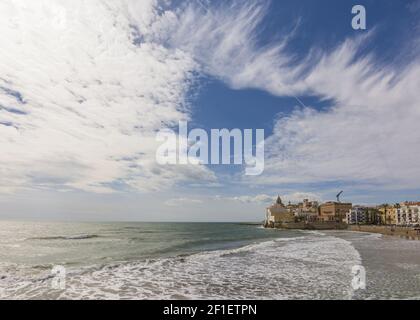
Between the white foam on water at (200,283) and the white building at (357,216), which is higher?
the white foam on water at (200,283)

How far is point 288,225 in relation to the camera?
10375 cm

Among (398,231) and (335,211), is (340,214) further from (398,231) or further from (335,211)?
(398,231)

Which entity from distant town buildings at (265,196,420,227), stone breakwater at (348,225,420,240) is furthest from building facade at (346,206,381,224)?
stone breakwater at (348,225,420,240)

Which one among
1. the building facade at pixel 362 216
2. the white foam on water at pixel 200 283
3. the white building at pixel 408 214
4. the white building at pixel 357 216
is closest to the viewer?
the white foam on water at pixel 200 283

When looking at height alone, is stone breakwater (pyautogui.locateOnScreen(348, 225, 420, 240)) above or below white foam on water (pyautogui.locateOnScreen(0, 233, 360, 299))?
below

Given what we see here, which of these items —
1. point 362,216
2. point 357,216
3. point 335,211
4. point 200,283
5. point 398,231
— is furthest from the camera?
point 335,211

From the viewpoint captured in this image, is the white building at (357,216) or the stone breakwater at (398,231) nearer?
the stone breakwater at (398,231)

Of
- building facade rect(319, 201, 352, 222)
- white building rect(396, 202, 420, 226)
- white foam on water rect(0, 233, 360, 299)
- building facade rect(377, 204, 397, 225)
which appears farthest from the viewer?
building facade rect(319, 201, 352, 222)

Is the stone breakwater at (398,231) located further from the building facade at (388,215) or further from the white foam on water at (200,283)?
the white foam on water at (200,283)

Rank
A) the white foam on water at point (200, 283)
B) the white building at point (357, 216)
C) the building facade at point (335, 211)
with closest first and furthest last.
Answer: the white foam on water at point (200, 283), the white building at point (357, 216), the building facade at point (335, 211)

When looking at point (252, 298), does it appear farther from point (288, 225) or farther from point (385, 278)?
point (288, 225)

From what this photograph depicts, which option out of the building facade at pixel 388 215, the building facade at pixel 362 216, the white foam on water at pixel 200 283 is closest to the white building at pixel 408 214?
the building facade at pixel 388 215

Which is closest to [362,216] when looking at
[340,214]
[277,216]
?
[340,214]

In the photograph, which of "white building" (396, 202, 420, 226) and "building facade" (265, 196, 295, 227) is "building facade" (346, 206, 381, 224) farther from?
"building facade" (265, 196, 295, 227)
